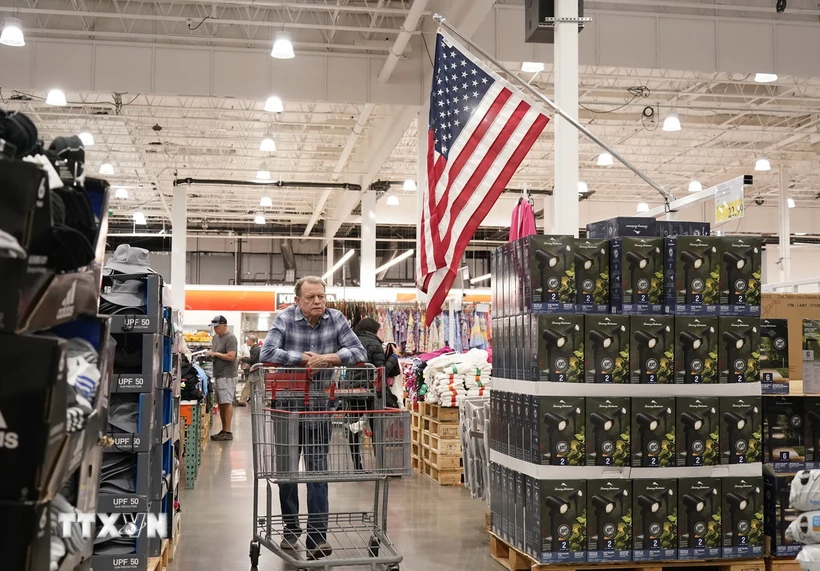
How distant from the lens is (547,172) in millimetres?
24422

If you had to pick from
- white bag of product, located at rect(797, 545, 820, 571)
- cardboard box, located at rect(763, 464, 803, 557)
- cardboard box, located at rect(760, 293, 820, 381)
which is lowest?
cardboard box, located at rect(763, 464, 803, 557)

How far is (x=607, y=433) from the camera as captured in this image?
16.8 ft

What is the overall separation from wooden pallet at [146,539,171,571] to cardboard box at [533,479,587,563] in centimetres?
214

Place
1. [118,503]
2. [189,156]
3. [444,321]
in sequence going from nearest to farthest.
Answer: [118,503]
[444,321]
[189,156]

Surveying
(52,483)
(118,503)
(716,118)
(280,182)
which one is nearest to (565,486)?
(118,503)

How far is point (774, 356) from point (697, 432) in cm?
84

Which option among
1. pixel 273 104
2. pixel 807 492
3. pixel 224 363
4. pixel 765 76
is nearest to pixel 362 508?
pixel 807 492

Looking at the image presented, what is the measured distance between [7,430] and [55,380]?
0.36 feet

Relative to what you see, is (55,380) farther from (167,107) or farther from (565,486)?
(167,107)

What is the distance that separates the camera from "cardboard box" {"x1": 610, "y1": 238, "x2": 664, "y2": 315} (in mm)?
5234

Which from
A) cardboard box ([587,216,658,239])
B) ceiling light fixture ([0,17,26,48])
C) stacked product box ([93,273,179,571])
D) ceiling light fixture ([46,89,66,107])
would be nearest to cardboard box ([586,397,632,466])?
cardboard box ([587,216,658,239])

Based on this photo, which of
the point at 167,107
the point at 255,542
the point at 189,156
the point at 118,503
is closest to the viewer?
the point at 118,503

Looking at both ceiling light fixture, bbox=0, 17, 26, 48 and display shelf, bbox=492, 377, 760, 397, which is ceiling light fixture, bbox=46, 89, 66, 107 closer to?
ceiling light fixture, bbox=0, 17, 26, 48

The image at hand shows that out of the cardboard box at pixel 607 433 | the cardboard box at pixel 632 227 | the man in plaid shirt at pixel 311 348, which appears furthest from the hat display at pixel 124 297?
the cardboard box at pixel 632 227
